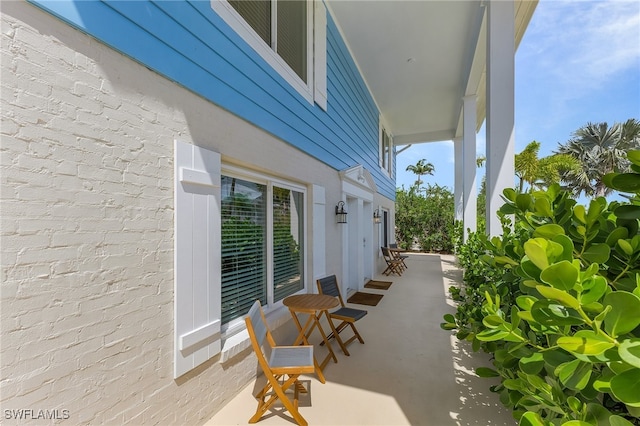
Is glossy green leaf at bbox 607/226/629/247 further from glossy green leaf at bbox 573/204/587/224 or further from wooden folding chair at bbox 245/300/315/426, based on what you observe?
wooden folding chair at bbox 245/300/315/426

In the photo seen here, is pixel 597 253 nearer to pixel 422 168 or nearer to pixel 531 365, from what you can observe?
pixel 531 365

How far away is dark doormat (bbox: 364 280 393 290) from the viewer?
274 inches

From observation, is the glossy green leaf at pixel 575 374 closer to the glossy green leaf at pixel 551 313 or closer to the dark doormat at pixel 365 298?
the glossy green leaf at pixel 551 313

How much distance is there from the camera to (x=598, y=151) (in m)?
19.4

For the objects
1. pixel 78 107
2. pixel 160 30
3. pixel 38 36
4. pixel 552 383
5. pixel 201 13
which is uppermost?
pixel 201 13

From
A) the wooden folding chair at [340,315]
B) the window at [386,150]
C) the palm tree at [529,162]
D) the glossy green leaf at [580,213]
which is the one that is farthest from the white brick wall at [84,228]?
the palm tree at [529,162]

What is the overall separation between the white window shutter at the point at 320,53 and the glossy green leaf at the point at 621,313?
417 centimetres

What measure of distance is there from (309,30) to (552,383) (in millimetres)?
4730

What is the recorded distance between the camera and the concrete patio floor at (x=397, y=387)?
231 cm

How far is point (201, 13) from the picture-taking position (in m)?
2.22

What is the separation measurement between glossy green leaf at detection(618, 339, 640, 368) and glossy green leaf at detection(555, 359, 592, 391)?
6.2 inches

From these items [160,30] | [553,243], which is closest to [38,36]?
[160,30]

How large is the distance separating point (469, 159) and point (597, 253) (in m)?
7.31

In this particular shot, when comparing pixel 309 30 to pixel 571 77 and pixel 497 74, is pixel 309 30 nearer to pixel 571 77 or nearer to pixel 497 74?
pixel 497 74
